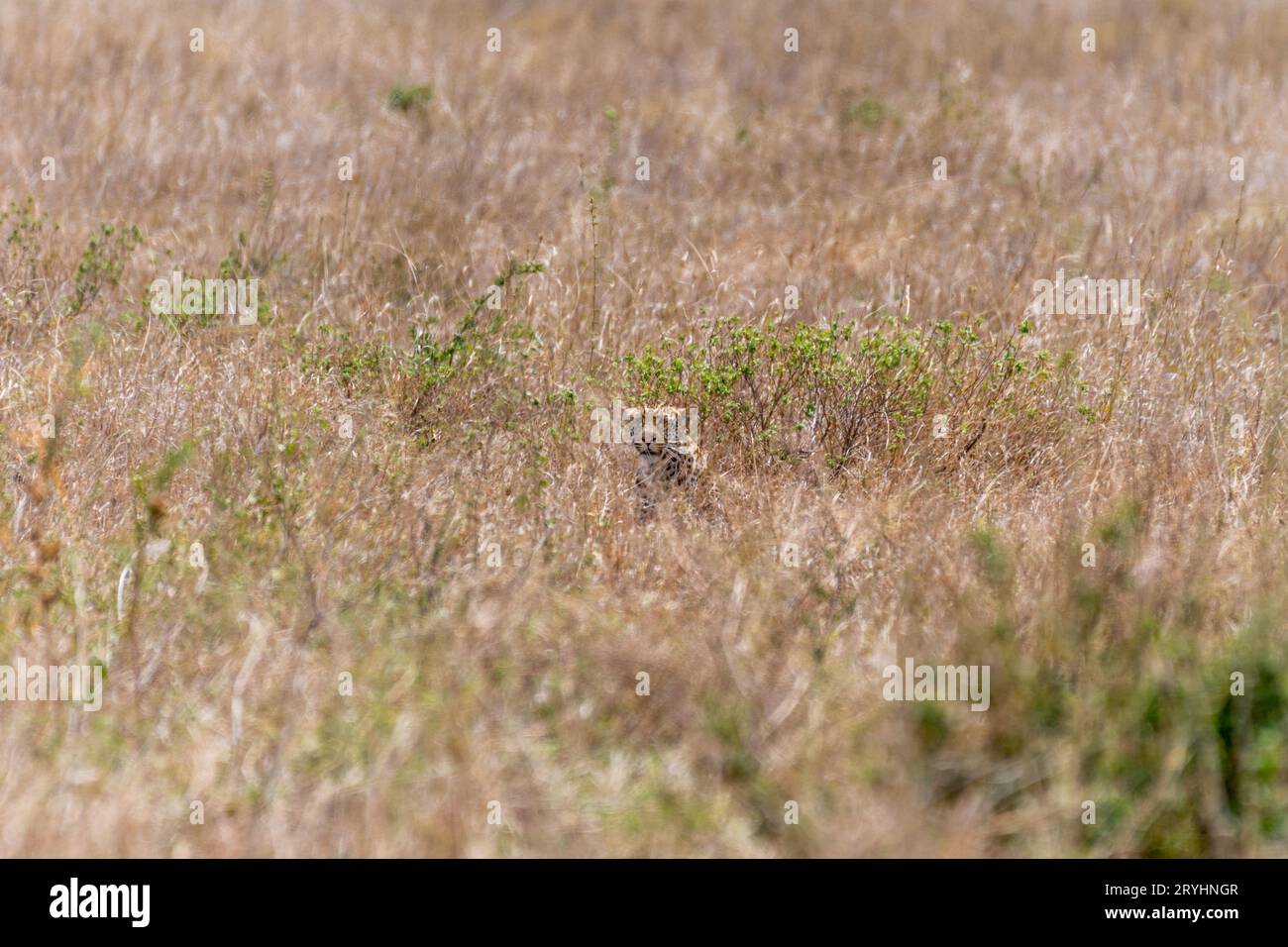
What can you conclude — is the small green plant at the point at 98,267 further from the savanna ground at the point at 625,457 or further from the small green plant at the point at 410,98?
the small green plant at the point at 410,98

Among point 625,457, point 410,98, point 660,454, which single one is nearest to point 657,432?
point 660,454

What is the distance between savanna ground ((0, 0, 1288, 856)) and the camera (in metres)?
2.88

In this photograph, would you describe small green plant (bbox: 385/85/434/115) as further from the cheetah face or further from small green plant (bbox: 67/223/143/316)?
the cheetah face

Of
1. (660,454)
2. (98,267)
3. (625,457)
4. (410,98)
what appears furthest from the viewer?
(410,98)

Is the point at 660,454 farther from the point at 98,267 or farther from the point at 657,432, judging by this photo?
the point at 98,267

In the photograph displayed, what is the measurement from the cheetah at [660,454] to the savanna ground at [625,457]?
0.30ft

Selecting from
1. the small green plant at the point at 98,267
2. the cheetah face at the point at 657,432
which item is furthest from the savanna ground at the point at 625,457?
the cheetah face at the point at 657,432

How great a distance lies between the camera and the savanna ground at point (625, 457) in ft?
9.43

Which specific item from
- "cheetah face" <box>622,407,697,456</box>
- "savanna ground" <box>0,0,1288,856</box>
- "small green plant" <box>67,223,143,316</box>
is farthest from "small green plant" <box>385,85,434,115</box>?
"cheetah face" <box>622,407,697,456</box>

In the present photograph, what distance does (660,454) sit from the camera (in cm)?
448

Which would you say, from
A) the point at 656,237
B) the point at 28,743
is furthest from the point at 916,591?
the point at 656,237

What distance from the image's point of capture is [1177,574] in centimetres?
356

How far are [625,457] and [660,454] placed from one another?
27 cm
